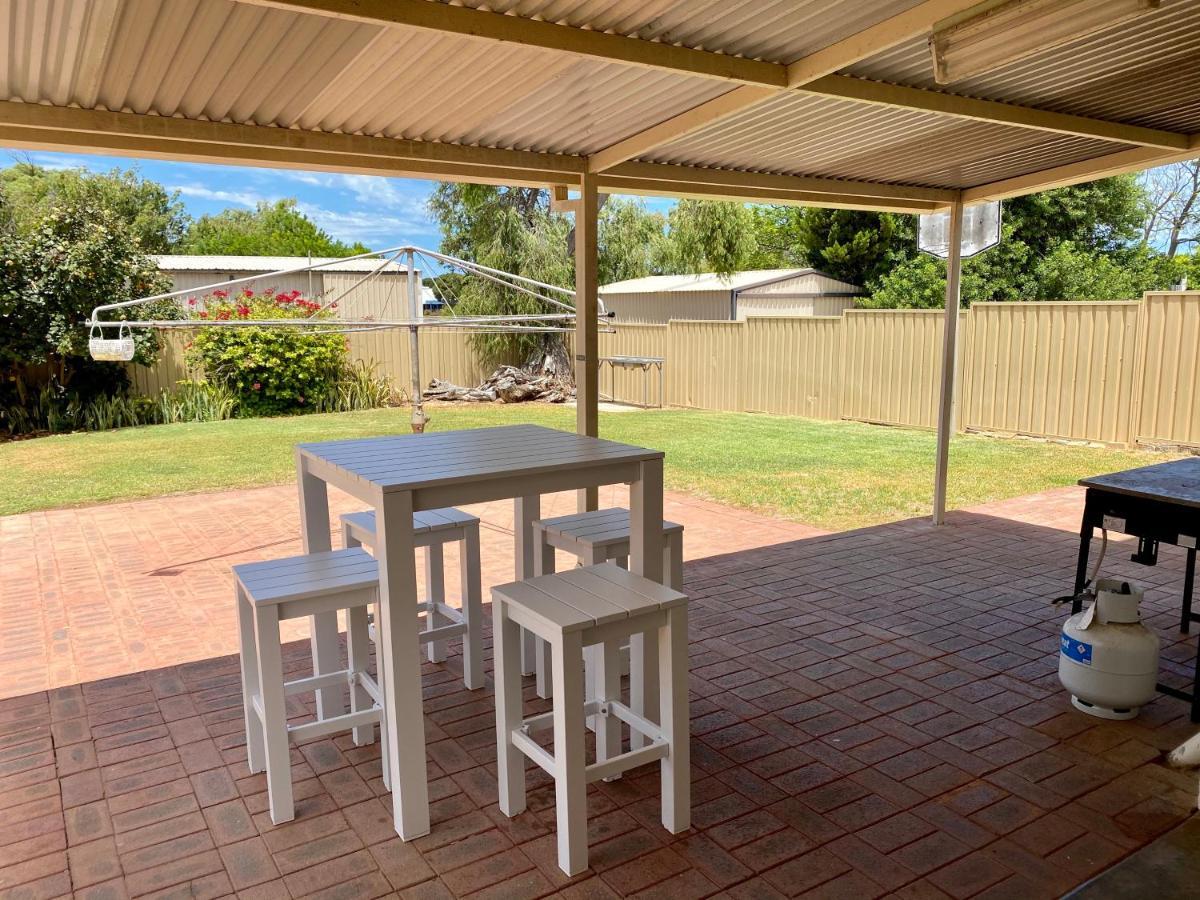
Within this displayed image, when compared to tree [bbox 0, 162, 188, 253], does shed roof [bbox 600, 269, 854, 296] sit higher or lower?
lower

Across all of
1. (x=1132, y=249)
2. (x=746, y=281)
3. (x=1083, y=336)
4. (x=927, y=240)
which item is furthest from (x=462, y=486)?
(x=1132, y=249)

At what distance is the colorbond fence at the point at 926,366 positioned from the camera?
9508mm

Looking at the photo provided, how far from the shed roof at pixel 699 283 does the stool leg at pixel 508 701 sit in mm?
15962

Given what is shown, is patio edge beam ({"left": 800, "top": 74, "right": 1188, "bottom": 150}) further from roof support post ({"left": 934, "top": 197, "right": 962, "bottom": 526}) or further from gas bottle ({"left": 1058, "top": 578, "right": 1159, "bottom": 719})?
gas bottle ({"left": 1058, "top": 578, "right": 1159, "bottom": 719})

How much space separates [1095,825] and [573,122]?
3.63 metres

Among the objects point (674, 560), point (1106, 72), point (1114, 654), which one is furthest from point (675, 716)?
point (1106, 72)

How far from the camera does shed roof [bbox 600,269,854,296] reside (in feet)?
59.3

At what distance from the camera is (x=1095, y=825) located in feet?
8.61

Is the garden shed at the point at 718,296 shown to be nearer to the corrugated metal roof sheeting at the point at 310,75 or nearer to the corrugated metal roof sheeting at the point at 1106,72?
the corrugated metal roof sheeting at the point at 1106,72

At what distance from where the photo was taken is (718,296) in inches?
710

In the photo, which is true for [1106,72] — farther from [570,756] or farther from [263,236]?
[263,236]

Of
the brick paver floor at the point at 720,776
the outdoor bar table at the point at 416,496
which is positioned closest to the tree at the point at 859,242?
the brick paver floor at the point at 720,776

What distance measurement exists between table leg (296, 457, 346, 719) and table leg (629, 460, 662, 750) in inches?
45.2

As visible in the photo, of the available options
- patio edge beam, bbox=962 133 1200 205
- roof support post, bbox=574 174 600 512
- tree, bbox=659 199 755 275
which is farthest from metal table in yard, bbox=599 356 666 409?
roof support post, bbox=574 174 600 512
